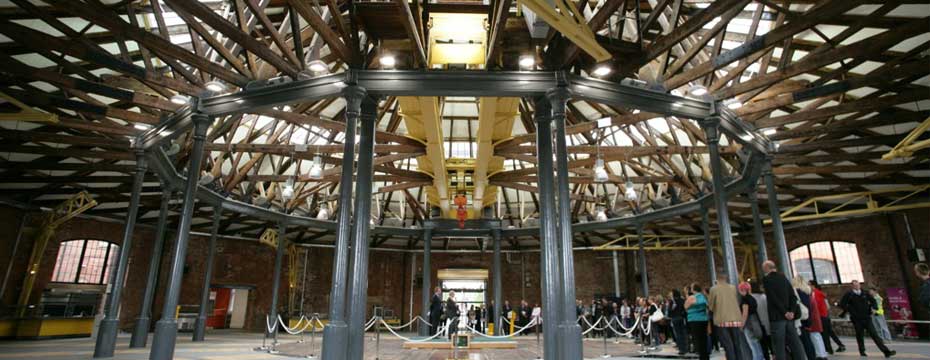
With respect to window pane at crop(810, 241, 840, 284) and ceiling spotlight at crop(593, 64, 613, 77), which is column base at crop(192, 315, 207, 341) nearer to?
ceiling spotlight at crop(593, 64, 613, 77)

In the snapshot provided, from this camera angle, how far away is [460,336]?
10953mm

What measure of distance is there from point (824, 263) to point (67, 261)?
1227 inches

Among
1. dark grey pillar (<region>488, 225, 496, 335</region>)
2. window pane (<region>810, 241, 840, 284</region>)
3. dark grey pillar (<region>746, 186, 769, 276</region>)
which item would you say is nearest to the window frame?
dark grey pillar (<region>488, 225, 496, 335</region>)

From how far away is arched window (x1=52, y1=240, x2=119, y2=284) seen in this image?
1892 cm

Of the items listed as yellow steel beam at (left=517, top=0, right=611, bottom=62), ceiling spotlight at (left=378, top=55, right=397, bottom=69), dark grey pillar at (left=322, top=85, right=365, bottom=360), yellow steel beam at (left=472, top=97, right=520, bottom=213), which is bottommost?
dark grey pillar at (left=322, top=85, right=365, bottom=360)

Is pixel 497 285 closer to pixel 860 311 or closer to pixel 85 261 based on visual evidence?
pixel 860 311

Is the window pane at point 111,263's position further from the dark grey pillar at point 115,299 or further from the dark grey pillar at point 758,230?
the dark grey pillar at point 758,230

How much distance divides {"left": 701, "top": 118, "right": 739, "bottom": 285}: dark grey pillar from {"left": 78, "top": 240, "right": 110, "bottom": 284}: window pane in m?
22.9

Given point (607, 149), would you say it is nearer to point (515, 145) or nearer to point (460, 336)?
point (515, 145)

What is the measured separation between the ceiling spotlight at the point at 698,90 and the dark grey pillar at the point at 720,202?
2.12ft

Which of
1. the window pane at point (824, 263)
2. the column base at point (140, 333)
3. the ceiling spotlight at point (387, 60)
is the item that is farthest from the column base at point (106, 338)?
the window pane at point (824, 263)

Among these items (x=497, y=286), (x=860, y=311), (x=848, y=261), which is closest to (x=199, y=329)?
(x=497, y=286)

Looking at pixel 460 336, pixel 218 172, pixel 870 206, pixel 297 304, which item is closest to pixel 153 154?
pixel 218 172

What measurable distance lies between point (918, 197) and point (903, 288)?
3331 millimetres
